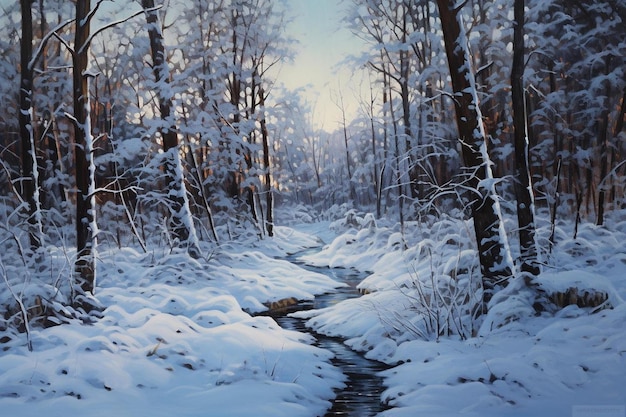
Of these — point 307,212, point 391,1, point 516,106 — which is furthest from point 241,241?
point 307,212

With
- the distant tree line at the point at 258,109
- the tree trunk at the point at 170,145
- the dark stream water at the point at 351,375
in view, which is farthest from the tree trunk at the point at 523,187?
the tree trunk at the point at 170,145

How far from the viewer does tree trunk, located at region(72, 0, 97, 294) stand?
200 inches

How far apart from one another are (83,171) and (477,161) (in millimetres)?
3884

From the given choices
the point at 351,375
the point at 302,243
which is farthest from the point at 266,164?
the point at 351,375

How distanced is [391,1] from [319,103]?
121 inches

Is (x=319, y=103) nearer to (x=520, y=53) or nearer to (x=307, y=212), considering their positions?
(x=520, y=53)

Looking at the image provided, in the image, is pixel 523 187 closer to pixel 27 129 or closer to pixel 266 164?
pixel 27 129

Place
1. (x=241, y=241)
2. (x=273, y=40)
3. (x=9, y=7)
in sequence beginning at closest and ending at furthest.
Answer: (x=9, y=7) < (x=241, y=241) < (x=273, y=40)

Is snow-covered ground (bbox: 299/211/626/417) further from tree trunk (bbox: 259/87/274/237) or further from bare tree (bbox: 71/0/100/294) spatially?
tree trunk (bbox: 259/87/274/237)

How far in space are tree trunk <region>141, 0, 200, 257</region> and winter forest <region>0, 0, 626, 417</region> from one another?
36 millimetres

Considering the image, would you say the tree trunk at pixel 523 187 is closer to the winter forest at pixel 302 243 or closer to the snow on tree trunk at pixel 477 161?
the winter forest at pixel 302 243

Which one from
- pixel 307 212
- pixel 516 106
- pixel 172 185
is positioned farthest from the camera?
pixel 307 212

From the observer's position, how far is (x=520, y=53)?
5551mm

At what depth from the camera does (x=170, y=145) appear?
27.1 feet
